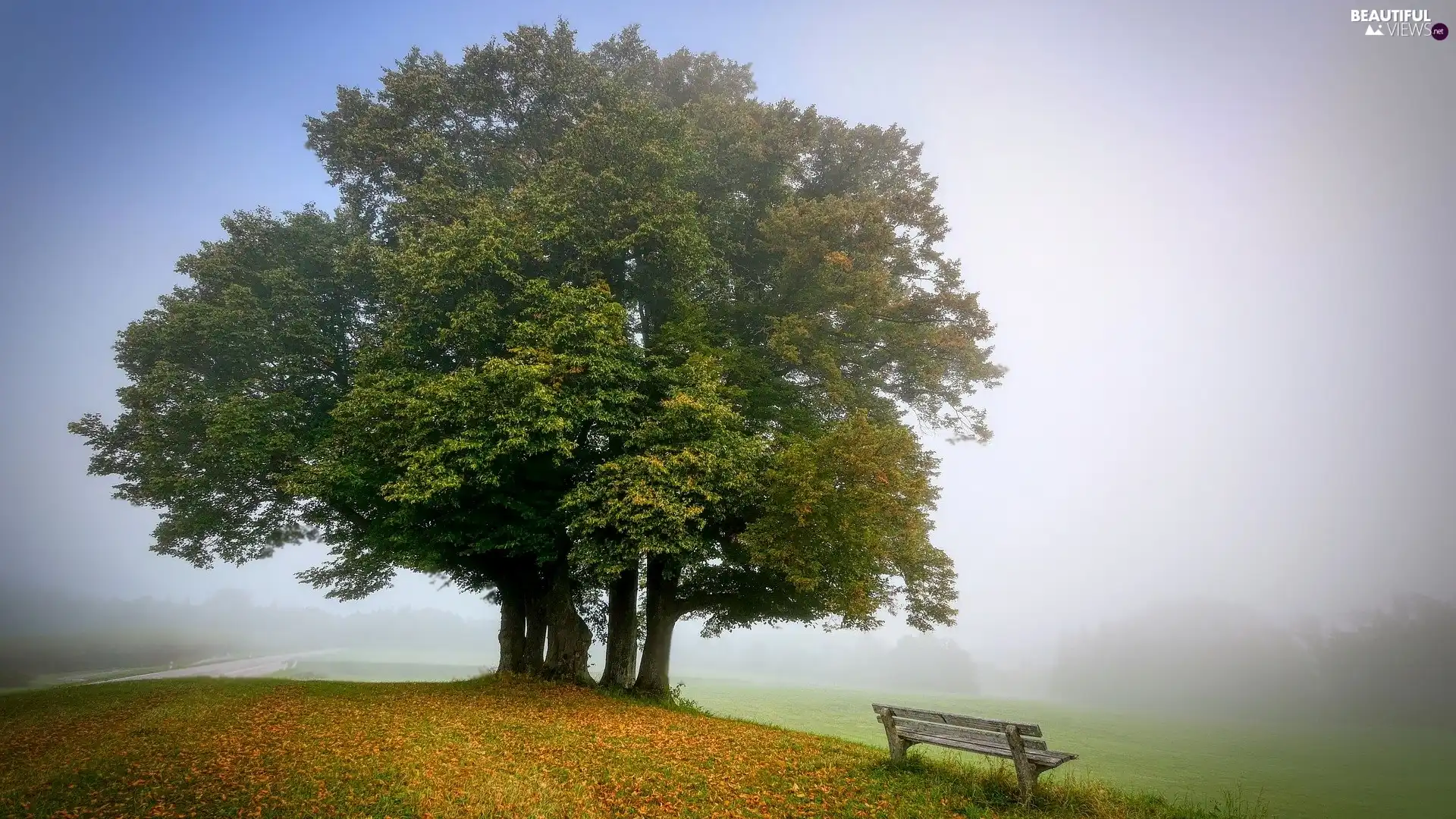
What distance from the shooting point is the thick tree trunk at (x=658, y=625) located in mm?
19234

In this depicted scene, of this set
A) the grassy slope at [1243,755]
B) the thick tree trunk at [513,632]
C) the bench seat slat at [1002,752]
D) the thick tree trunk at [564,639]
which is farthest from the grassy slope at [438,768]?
the thick tree trunk at [513,632]

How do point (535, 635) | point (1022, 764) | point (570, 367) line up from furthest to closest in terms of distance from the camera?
point (535, 635), point (570, 367), point (1022, 764)

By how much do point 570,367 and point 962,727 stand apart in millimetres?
12844

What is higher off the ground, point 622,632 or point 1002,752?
point 1002,752

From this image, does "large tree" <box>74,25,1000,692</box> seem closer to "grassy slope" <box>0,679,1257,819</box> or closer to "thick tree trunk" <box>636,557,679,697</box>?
"thick tree trunk" <box>636,557,679,697</box>

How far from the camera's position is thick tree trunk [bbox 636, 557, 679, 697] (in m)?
19.2

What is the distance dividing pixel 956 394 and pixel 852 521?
11.5 m

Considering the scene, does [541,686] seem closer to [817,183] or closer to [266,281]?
[266,281]

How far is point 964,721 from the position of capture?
30.9ft

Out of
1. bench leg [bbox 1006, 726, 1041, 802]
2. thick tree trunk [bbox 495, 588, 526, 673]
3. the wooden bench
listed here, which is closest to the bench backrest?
the wooden bench

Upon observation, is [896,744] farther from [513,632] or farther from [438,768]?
[513,632]

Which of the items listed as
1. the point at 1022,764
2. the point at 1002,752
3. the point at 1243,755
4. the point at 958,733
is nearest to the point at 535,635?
the point at 958,733

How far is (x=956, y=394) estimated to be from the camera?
76.9 feet

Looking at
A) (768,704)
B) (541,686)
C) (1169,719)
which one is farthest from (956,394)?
(1169,719)
